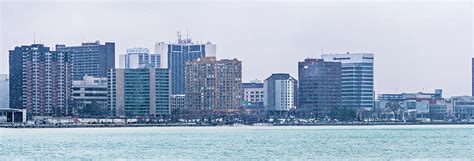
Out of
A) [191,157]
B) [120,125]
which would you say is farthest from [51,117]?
[191,157]

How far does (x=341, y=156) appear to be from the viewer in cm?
6825

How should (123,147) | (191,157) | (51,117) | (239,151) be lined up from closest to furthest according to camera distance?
(191,157) < (239,151) < (123,147) < (51,117)

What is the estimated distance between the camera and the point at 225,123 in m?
197

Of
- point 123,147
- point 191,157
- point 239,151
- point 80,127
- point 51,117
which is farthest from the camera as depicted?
point 51,117

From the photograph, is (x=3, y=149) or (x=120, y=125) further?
(x=120, y=125)

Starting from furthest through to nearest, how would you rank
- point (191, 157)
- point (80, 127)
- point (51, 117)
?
point (51, 117) < point (80, 127) < point (191, 157)

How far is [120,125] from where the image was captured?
180000 mm

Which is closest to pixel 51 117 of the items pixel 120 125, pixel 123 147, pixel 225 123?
pixel 120 125

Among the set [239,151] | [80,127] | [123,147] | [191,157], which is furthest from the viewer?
[80,127]

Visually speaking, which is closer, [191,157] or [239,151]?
[191,157]

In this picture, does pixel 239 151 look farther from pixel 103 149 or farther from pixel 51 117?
pixel 51 117

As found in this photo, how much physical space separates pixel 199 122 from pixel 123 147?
114 metres

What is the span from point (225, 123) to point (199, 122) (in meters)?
3.86

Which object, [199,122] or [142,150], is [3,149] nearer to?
[142,150]
